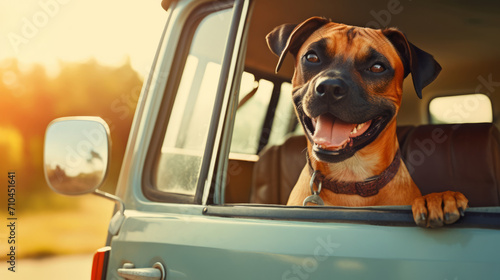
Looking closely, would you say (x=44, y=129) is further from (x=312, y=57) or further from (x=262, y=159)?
(x=312, y=57)

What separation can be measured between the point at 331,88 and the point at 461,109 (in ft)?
4.73

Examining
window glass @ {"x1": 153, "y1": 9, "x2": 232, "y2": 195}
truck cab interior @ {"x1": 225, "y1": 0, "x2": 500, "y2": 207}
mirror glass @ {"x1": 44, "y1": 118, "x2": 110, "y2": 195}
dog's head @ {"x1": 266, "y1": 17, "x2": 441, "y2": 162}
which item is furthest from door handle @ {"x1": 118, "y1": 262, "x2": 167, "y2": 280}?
truck cab interior @ {"x1": 225, "y1": 0, "x2": 500, "y2": 207}

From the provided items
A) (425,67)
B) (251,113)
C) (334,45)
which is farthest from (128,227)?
(251,113)

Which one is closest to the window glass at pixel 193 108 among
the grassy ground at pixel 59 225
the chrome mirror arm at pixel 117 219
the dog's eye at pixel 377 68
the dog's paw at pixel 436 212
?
the chrome mirror arm at pixel 117 219

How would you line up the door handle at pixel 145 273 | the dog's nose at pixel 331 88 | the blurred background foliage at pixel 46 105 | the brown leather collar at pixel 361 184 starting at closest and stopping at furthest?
the door handle at pixel 145 273, the dog's nose at pixel 331 88, the brown leather collar at pixel 361 184, the blurred background foliage at pixel 46 105

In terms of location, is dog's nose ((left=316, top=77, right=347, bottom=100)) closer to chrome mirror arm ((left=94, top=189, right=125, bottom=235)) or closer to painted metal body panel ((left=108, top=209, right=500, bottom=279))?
painted metal body panel ((left=108, top=209, right=500, bottom=279))

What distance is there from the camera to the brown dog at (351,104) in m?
2.25

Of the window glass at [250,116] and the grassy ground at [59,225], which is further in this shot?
the grassy ground at [59,225]

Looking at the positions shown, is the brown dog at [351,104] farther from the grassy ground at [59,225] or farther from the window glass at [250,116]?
the grassy ground at [59,225]

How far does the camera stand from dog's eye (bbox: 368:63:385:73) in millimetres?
2438

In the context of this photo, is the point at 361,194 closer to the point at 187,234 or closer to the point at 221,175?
the point at 221,175

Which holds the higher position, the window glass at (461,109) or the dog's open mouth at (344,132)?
the window glass at (461,109)

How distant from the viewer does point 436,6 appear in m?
3.17

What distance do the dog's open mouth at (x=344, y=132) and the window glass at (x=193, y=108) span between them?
51 centimetres
